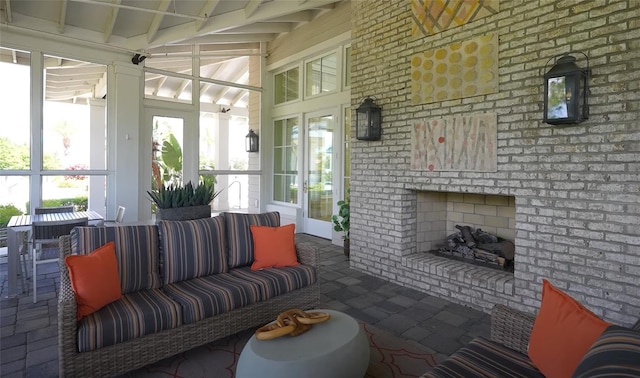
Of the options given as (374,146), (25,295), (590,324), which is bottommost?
(25,295)

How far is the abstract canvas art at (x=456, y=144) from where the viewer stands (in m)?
3.44

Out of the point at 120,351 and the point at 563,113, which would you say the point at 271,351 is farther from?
the point at 563,113

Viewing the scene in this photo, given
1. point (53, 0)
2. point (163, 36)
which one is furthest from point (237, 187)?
point (53, 0)

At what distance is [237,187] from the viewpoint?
9.92 meters

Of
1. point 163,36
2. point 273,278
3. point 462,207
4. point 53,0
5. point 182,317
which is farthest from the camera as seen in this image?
point 163,36

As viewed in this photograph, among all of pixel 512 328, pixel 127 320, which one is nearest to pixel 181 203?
pixel 127 320

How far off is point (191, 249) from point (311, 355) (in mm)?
1594

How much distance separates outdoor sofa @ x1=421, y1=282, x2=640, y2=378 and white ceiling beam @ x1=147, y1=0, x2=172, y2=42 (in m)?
5.14

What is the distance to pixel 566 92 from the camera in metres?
2.79

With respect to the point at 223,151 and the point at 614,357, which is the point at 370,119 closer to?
the point at 614,357

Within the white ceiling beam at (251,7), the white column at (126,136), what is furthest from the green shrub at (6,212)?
the white ceiling beam at (251,7)

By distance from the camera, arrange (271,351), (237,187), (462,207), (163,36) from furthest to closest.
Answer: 1. (237,187)
2. (163,36)
3. (462,207)
4. (271,351)

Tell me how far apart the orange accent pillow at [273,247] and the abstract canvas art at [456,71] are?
2.10 meters

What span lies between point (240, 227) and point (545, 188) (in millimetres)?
2688
